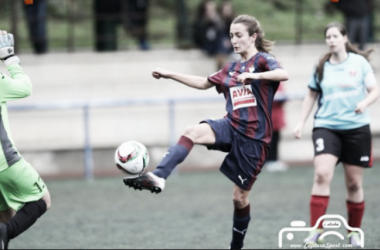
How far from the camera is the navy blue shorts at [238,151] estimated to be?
22.4ft

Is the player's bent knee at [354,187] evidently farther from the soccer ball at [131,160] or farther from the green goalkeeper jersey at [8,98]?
the green goalkeeper jersey at [8,98]

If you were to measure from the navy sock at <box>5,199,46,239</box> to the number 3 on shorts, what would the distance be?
8.40 ft

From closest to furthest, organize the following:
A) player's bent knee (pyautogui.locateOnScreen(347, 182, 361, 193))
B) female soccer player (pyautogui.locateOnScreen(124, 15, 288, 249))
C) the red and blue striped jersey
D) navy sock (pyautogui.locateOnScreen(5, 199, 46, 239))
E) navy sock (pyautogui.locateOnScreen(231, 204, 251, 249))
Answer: navy sock (pyautogui.locateOnScreen(5, 199, 46, 239)), female soccer player (pyautogui.locateOnScreen(124, 15, 288, 249)), the red and blue striped jersey, navy sock (pyautogui.locateOnScreen(231, 204, 251, 249)), player's bent knee (pyautogui.locateOnScreen(347, 182, 361, 193))

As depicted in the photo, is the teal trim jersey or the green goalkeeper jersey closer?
the green goalkeeper jersey

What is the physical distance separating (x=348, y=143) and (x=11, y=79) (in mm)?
3160

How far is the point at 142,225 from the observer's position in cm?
A: 940

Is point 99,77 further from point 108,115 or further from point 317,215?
point 317,215

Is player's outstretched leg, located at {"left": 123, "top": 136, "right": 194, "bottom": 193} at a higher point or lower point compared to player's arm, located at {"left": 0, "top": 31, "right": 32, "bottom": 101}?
lower

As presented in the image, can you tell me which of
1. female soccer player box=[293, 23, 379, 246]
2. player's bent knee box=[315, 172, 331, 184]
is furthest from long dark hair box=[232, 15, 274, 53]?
player's bent knee box=[315, 172, 331, 184]

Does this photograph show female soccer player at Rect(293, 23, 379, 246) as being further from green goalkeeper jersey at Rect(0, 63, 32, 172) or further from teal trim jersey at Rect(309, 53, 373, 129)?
green goalkeeper jersey at Rect(0, 63, 32, 172)

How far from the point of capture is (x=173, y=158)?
21.1 feet

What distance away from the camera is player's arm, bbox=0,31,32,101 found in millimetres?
6258

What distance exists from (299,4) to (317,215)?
8.73m

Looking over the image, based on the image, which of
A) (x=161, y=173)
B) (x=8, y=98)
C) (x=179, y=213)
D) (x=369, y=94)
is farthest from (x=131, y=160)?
(x=179, y=213)
